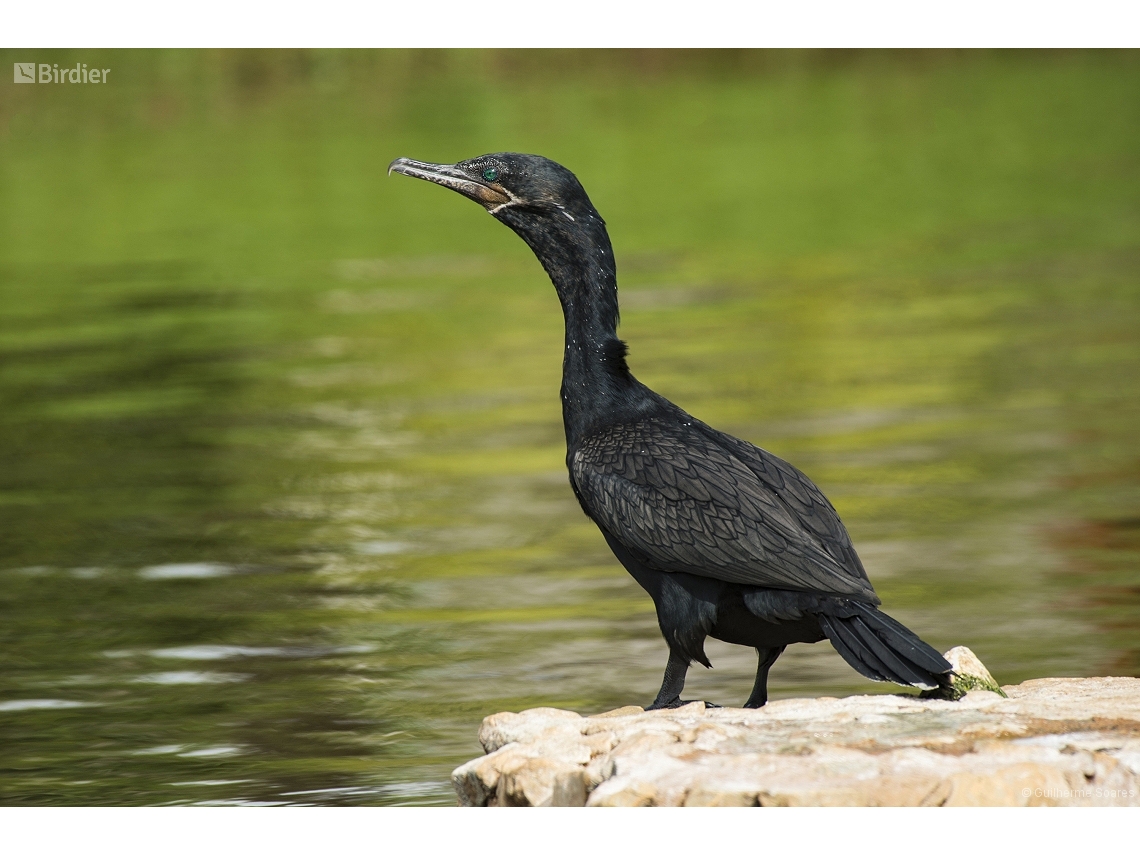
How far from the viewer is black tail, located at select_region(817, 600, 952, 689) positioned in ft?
17.7

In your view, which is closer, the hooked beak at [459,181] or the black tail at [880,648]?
the black tail at [880,648]

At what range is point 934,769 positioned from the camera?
493 cm

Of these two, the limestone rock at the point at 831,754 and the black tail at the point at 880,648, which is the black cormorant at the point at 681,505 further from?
the limestone rock at the point at 831,754

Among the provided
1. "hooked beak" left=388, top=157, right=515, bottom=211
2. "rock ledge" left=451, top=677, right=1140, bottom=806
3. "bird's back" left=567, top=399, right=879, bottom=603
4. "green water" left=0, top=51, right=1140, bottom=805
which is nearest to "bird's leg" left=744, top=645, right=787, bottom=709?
"rock ledge" left=451, top=677, right=1140, bottom=806

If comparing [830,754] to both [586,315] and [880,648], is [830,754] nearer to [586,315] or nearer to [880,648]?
[880,648]

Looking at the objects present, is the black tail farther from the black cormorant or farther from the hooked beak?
the hooked beak

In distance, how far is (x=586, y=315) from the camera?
6.58 m

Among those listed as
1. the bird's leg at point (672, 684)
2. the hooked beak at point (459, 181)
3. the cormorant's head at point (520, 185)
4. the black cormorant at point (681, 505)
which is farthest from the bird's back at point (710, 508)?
the hooked beak at point (459, 181)

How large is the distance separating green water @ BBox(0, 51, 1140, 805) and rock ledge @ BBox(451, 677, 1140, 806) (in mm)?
1031

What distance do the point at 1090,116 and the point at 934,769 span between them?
2751 cm

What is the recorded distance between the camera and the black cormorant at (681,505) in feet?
18.4

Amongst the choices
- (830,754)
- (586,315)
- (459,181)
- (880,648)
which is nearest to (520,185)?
(459,181)

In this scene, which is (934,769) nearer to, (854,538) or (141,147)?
(854,538)

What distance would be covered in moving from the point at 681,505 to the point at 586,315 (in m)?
0.98
